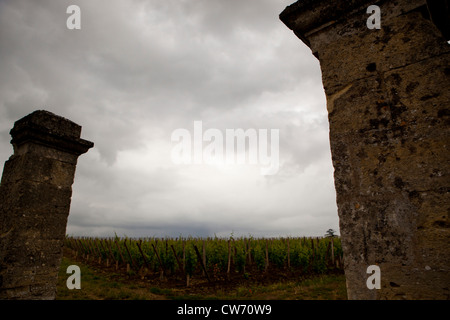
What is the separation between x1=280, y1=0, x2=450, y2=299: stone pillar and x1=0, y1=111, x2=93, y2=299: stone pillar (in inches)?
166

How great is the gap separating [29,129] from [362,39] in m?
4.57

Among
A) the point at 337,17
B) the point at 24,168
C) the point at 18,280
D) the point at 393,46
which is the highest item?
the point at 337,17

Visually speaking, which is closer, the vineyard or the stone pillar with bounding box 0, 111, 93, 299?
the stone pillar with bounding box 0, 111, 93, 299

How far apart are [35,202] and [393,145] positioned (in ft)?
15.7

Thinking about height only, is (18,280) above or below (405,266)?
below

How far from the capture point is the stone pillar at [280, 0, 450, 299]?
5.72ft

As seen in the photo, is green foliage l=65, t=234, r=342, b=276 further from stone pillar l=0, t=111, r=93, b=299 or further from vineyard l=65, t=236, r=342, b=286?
stone pillar l=0, t=111, r=93, b=299

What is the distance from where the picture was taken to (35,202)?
4.05 m

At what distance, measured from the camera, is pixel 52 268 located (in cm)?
417

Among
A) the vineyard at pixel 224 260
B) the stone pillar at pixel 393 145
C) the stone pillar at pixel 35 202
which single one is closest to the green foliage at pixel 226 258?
the vineyard at pixel 224 260

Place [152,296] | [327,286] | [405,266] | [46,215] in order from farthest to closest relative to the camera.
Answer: [327,286] → [152,296] → [46,215] → [405,266]

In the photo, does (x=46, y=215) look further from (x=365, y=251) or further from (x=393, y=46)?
(x=393, y=46)

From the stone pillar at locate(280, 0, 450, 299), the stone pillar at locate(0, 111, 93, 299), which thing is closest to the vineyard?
the stone pillar at locate(0, 111, 93, 299)
